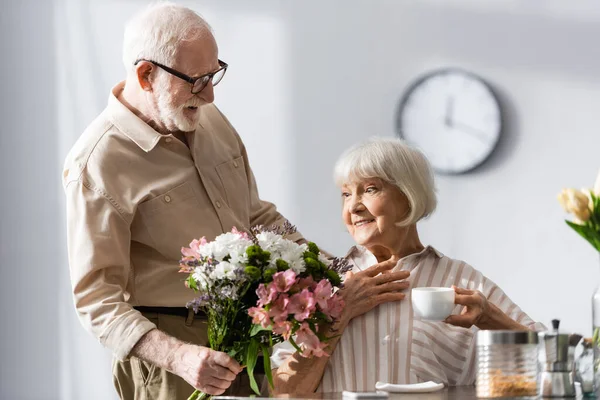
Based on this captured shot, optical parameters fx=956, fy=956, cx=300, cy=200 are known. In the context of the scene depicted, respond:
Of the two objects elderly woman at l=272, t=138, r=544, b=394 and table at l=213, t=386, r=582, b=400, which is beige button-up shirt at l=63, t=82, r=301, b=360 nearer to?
elderly woman at l=272, t=138, r=544, b=394

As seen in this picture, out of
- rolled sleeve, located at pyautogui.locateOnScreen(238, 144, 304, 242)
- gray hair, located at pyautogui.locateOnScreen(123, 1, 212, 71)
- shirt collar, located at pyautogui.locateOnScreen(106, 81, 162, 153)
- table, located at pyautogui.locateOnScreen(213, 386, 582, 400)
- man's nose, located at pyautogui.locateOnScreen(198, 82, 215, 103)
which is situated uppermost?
gray hair, located at pyautogui.locateOnScreen(123, 1, 212, 71)

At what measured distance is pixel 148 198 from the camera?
2.54 m

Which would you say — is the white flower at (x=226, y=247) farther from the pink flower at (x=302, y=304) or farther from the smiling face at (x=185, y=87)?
the smiling face at (x=185, y=87)

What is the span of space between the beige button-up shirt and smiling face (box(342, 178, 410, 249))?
1.11 feet

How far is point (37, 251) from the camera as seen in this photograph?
4.82 meters

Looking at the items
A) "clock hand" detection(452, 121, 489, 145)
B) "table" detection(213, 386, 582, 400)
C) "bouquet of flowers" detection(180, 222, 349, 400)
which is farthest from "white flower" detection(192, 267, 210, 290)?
"clock hand" detection(452, 121, 489, 145)

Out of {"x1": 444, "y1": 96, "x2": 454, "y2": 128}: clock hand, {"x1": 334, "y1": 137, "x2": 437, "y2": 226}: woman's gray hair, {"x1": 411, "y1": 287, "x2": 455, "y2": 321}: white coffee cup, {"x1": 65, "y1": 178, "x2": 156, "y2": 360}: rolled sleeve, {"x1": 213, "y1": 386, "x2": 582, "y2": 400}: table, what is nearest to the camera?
{"x1": 213, "y1": 386, "x2": 582, "y2": 400}: table

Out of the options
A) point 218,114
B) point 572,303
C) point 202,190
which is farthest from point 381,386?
point 572,303

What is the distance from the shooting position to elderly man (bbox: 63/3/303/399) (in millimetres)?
2406

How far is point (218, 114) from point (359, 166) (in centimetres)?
53

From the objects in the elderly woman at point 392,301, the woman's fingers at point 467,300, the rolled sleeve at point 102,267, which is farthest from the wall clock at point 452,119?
the rolled sleeve at point 102,267

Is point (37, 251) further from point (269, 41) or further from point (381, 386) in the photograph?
point (381, 386)

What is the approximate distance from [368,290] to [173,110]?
0.70 m

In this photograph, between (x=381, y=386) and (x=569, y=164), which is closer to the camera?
(x=381, y=386)
